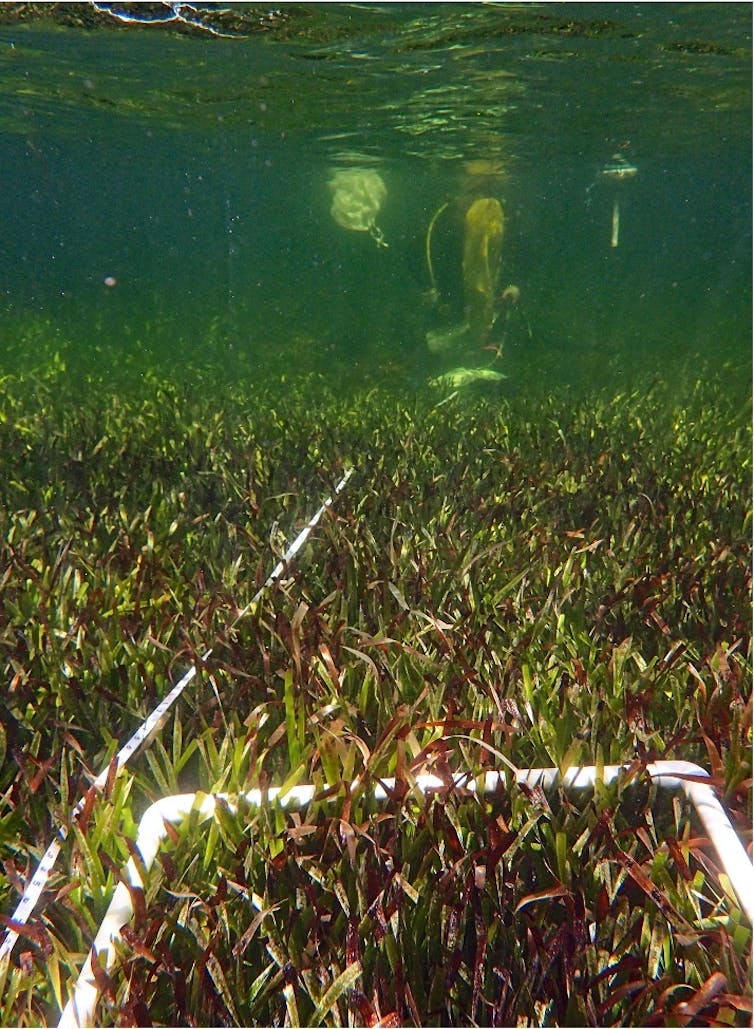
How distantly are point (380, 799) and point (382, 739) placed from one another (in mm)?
212

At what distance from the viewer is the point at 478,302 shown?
53.9ft

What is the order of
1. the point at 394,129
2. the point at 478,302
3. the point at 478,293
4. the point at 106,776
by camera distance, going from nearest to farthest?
the point at 106,776 < the point at 478,293 < the point at 478,302 < the point at 394,129

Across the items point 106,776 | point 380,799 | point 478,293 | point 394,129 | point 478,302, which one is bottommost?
→ point 478,302

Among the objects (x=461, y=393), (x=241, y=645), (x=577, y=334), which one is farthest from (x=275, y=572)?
(x=577, y=334)

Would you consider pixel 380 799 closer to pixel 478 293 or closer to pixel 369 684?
pixel 369 684

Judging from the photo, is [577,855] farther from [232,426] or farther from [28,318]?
[28,318]

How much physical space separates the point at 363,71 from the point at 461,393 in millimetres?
7461

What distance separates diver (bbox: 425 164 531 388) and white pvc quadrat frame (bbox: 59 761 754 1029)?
41.2ft

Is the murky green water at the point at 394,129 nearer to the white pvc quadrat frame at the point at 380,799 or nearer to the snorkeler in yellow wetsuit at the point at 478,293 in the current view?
the snorkeler in yellow wetsuit at the point at 478,293

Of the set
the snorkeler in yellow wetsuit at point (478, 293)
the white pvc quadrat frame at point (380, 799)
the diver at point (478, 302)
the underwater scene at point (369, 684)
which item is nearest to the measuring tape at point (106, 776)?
the underwater scene at point (369, 684)

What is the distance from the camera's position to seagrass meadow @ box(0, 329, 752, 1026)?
202cm

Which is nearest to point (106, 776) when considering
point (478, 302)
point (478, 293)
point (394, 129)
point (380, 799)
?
point (380, 799)

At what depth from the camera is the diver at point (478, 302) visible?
15297 millimetres

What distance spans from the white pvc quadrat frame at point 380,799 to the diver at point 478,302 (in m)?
12.6
